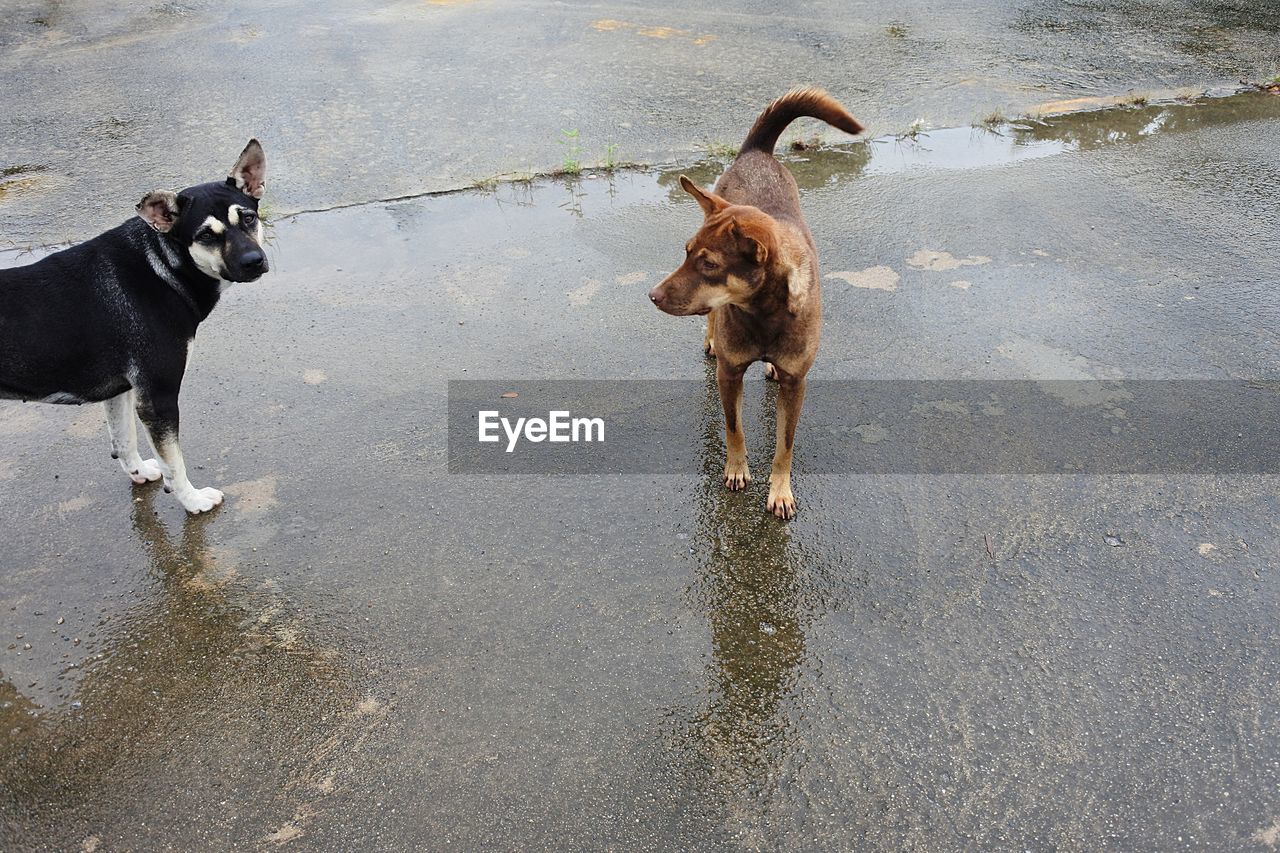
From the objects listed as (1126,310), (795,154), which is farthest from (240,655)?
(795,154)

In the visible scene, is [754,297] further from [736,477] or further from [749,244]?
[736,477]

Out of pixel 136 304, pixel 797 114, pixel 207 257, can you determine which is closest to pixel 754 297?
pixel 797 114

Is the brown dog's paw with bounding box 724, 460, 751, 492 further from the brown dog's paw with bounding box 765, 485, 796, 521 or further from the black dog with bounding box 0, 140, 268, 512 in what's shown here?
the black dog with bounding box 0, 140, 268, 512

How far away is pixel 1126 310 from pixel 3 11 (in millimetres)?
11432

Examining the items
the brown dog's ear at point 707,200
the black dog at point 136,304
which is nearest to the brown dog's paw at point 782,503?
the brown dog's ear at point 707,200

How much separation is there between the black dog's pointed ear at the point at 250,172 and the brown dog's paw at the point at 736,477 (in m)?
2.22

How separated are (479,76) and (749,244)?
5531 mm

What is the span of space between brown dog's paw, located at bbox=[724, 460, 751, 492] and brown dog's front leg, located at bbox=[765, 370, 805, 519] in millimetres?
127

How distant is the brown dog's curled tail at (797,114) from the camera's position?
3.89 metres

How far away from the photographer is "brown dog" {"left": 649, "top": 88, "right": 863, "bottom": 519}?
Answer: 2990 millimetres

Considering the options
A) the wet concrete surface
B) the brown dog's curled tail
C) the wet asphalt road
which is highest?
the brown dog's curled tail

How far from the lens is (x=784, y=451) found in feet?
11.2

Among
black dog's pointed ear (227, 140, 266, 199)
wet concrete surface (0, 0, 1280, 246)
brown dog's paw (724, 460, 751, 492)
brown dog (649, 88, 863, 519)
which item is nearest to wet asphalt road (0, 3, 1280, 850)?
brown dog's paw (724, 460, 751, 492)

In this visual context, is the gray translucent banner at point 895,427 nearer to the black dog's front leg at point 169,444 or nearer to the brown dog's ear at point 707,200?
the black dog's front leg at point 169,444
